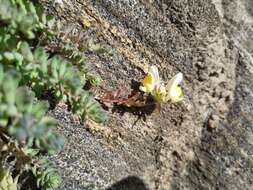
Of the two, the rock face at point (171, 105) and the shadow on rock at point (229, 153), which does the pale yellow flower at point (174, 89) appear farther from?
the shadow on rock at point (229, 153)

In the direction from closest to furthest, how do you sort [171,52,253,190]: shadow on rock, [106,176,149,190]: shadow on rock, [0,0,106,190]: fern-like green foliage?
[0,0,106,190]: fern-like green foliage → [106,176,149,190]: shadow on rock → [171,52,253,190]: shadow on rock

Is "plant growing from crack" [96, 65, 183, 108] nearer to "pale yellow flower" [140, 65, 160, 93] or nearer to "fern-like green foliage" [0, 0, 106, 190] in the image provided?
"pale yellow flower" [140, 65, 160, 93]

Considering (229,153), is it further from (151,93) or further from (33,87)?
(33,87)

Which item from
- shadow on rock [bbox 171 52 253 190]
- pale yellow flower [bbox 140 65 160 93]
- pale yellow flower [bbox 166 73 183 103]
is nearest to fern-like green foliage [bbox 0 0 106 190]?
pale yellow flower [bbox 140 65 160 93]

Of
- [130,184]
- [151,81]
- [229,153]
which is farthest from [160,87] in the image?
[229,153]

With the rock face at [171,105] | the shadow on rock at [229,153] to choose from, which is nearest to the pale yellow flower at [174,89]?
the rock face at [171,105]

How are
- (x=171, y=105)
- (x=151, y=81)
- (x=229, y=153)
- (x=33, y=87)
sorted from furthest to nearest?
(x=229, y=153) → (x=171, y=105) → (x=151, y=81) → (x=33, y=87)
